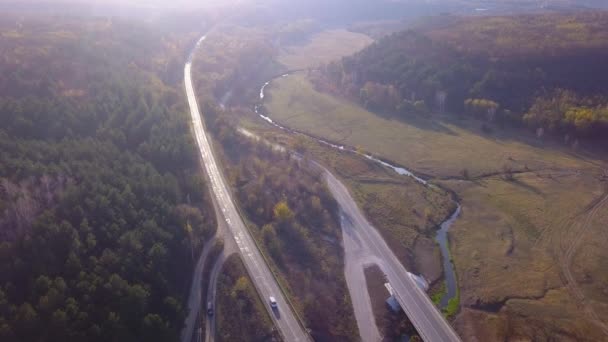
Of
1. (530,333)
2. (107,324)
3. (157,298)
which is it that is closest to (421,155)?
(530,333)

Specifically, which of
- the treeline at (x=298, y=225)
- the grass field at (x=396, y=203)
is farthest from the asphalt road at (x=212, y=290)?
the grass field at (x=396, y=203)

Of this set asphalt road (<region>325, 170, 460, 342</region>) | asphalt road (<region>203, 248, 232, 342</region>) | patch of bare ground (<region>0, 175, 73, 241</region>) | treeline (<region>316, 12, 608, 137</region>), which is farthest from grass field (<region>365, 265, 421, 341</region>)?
treeline (<region>316, 12, 608, 137</region>)

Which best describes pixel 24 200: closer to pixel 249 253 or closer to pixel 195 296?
pixel 195 296

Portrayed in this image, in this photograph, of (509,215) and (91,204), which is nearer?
(91,204)

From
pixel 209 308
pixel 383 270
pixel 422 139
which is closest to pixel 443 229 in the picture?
pixel 383 270

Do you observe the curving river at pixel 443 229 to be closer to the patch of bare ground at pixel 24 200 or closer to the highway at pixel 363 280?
the highway at pixel 363 280

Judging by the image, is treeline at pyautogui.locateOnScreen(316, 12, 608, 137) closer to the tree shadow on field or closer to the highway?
Answer: the tree shadow on field

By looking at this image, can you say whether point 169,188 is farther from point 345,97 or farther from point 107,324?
point 345,97
